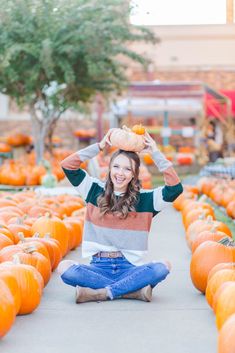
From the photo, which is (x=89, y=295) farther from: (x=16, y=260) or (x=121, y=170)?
(x=121, y=170)

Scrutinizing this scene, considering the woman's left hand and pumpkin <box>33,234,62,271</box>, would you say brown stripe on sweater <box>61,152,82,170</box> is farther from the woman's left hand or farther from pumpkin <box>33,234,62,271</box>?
pumpkin <box>33,234,62,271</box>

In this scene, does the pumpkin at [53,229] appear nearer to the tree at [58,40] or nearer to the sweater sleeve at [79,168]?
the sweater sleeve at [79,168]

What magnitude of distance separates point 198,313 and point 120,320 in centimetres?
46

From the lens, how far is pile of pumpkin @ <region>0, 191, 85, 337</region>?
3799 millimetres

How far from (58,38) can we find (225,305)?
9159mm

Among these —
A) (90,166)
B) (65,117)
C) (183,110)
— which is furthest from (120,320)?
(65,117)

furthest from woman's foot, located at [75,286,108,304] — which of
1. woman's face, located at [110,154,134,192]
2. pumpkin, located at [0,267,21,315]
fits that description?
woman's face, located at [110,154,134,192]

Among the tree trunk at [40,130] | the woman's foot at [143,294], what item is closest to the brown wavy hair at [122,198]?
the woman's foot at [143,294]

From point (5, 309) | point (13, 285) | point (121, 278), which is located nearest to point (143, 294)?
point (121, 278)

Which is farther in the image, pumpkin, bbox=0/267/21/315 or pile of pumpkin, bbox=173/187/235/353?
pumpkin, bbox=0/267/21/315

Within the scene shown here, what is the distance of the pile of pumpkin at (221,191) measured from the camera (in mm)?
8547

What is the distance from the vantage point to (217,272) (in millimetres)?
4031

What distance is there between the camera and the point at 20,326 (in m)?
3.83

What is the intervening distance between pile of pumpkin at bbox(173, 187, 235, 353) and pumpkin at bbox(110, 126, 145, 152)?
2.54ft
